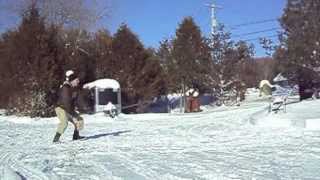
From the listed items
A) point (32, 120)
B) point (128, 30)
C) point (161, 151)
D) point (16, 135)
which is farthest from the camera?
point (128, 30)

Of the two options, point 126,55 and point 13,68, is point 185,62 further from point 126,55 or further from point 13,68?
point 13,68

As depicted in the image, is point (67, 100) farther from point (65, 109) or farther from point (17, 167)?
point (17, 167)

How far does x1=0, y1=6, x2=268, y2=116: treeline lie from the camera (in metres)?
26.2

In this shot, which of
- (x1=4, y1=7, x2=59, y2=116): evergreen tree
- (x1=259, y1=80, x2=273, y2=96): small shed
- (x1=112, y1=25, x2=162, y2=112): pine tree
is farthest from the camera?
(x1=259, y1=80, x2=273, y2=96): small shed

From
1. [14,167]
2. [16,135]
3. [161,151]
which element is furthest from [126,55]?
[14,167]

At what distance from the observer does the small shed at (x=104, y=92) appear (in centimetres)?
2835

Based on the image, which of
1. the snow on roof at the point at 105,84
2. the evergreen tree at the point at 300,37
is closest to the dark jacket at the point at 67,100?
the snow on roof at the point at 105,84

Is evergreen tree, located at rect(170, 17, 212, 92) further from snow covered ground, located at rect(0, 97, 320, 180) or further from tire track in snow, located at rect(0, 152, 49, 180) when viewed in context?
tire track in snow, located at rect(0, 152, 49, 180)

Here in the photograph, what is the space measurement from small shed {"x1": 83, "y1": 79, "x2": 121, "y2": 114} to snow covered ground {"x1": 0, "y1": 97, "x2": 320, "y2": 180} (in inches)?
369

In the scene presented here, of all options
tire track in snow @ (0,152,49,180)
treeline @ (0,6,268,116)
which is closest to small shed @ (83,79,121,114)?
treeline @ (0,6,268,116)

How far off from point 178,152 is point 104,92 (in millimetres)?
17029

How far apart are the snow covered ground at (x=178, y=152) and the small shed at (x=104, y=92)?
30.8 ft

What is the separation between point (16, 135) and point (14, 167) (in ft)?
24.3

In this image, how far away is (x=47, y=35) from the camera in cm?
2741
